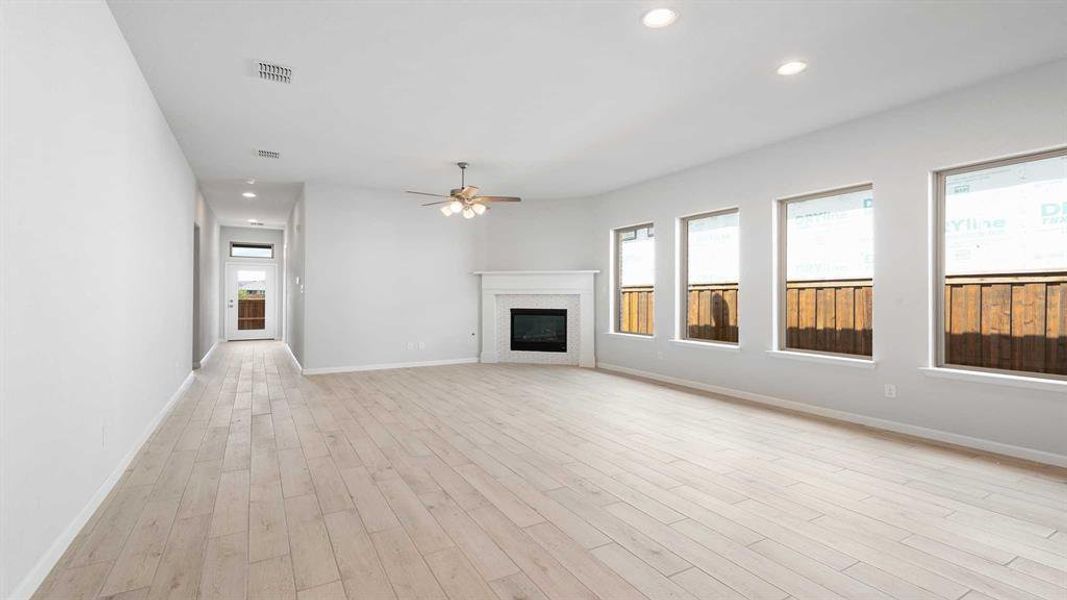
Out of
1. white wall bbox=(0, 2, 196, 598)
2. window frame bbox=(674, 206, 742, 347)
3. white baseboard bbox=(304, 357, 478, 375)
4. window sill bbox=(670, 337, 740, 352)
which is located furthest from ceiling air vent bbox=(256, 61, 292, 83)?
window sill bbox=(670, 337, 740, 352)

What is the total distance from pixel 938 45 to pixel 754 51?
1.14 m

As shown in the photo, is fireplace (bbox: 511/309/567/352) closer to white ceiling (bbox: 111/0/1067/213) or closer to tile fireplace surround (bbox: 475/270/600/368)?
tile fireplace surround (bbox: 475/270/600/368)

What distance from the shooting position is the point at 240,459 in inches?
136

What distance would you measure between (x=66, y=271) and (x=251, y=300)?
1122cm

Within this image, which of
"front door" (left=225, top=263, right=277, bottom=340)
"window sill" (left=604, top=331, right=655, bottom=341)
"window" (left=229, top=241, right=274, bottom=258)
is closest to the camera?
"window sill" (left=604, top=331, right=655, bottom=341)

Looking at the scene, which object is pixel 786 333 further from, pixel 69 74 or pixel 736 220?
pixel 69 74

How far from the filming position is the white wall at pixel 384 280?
7.12 m

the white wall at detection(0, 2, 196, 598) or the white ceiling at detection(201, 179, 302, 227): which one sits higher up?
the white ceiling at detection(201, 179, 302, 227)

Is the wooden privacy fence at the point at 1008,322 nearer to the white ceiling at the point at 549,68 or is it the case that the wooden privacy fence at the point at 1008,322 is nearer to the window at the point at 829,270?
the window at the point at 829,270

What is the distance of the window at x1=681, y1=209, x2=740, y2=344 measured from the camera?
19.5 feet

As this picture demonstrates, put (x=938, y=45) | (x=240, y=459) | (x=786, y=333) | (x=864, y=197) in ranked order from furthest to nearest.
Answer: (x=786, y=333) < (x=864, y=197) < (x=240, y=459) < (x=938, y=45)

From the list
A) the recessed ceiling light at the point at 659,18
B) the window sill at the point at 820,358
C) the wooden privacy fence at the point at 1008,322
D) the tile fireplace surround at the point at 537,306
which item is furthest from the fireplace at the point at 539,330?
the recessed ceiling light at the point at 659,18

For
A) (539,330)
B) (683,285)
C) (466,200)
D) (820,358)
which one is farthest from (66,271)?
(539,330)

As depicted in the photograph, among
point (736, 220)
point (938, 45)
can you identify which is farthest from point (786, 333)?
point (938, 45)
